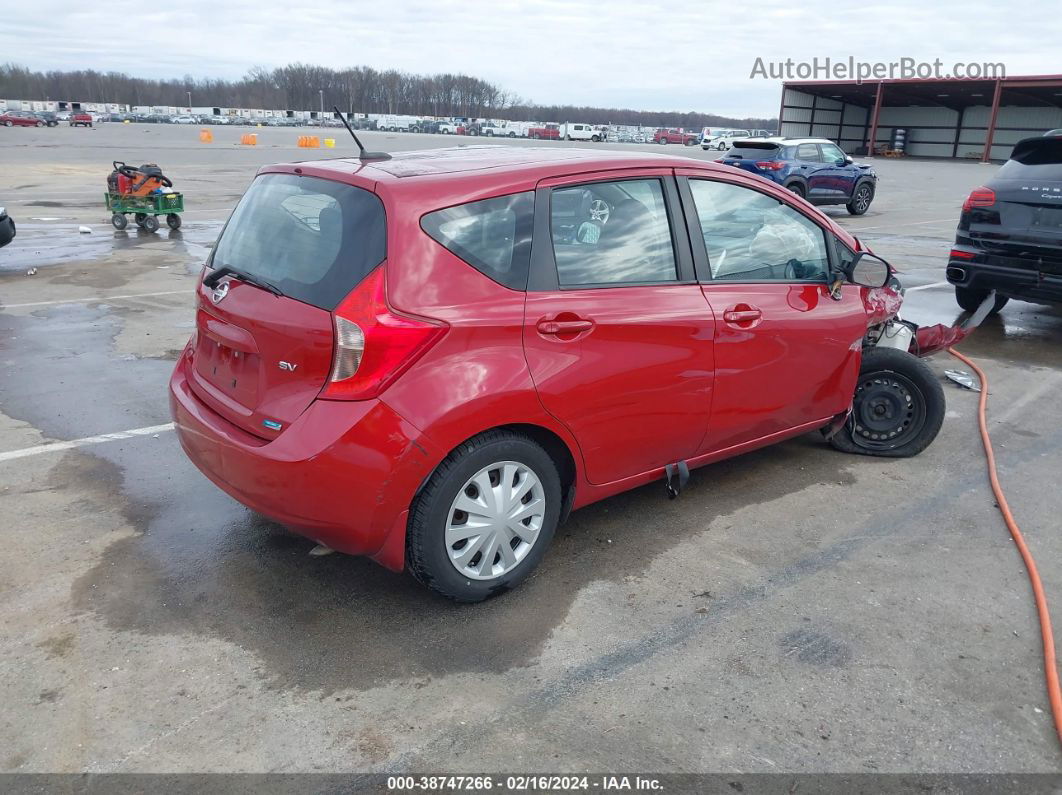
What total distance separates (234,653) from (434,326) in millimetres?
1404

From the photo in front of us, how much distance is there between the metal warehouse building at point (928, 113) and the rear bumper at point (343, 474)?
47.4 metres

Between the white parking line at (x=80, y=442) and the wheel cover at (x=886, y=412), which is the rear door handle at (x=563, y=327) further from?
the white parking line at (x=80, y=442)

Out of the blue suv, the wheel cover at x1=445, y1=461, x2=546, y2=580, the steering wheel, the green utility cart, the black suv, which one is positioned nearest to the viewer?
the wheel cover at x1=445, y1=461, x2=546, y2=580

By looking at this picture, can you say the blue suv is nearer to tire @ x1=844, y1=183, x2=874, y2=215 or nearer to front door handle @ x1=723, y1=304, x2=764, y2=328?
tire @ x1=844, y1=183, x2=874, y2=215

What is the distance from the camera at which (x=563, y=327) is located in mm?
3311

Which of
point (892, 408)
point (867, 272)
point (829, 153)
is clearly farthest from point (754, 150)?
point (867, 272)

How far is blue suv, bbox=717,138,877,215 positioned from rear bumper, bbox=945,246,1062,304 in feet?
40.5

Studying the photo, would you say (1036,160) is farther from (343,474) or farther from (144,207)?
(144,207)

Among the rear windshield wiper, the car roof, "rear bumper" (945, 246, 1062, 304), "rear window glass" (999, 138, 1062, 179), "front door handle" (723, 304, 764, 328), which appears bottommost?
"rear bumper" (945, 246, 1062, 304)

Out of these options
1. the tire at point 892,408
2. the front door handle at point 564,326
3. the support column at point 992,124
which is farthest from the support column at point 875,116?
the front door handle at point 564,326

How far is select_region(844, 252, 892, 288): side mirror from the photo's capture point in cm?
441

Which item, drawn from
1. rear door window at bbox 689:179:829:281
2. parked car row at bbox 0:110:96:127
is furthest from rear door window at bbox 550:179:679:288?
parked car row at bbox 0:110:96:127

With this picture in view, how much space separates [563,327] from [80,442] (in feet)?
10.9

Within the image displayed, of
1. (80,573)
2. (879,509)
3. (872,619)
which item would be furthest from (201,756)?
(879,509)
